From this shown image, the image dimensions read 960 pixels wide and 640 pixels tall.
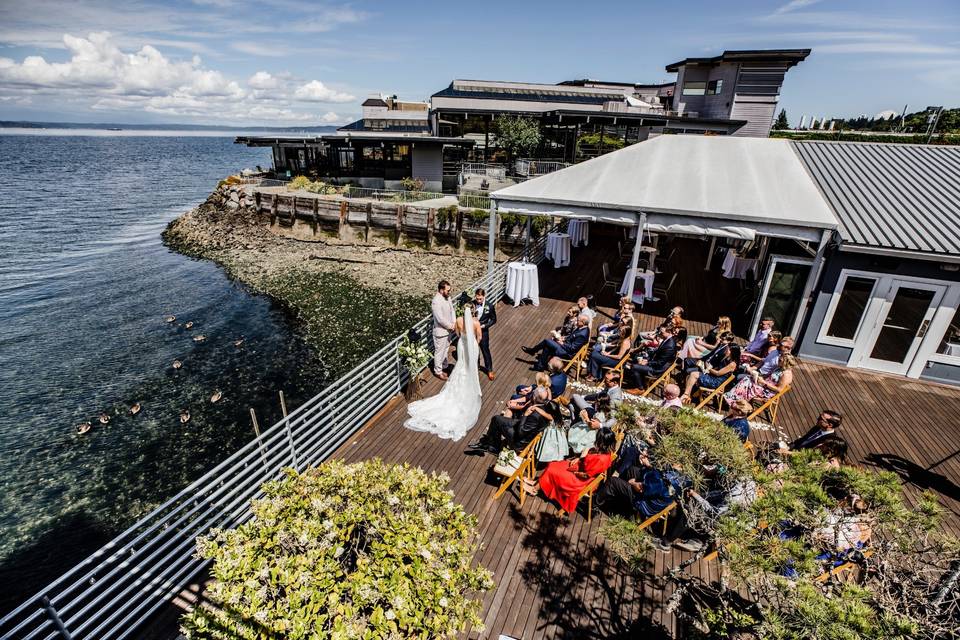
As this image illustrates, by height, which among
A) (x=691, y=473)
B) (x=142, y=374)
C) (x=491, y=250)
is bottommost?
A: (x=142, y=374)

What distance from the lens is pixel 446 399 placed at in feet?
26.3

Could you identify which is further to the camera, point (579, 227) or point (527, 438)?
point (579, 227)

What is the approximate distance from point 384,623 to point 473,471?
A: 3880mm

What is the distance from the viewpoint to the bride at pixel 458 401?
7570 mm

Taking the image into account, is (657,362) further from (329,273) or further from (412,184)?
(412,184)

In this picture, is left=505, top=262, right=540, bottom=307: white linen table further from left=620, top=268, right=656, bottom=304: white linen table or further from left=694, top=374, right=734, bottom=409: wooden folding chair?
left=694, top=374, right=734, bottom=409: wooden folding chair

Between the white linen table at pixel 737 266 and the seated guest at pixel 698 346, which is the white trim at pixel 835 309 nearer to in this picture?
the seated guest at pixel 698 346

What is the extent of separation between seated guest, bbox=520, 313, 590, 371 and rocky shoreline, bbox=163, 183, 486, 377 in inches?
322

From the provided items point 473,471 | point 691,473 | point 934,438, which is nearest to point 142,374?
point 473,471

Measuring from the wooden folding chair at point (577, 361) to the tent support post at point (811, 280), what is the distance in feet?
16.5

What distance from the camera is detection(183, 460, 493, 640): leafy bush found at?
2883 mm

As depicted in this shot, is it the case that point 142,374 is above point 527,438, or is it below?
below

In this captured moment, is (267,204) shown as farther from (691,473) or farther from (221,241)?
(691,473)

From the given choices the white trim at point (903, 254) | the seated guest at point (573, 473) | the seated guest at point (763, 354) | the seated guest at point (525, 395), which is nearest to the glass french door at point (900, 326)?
the white trim at point (903, 254)
